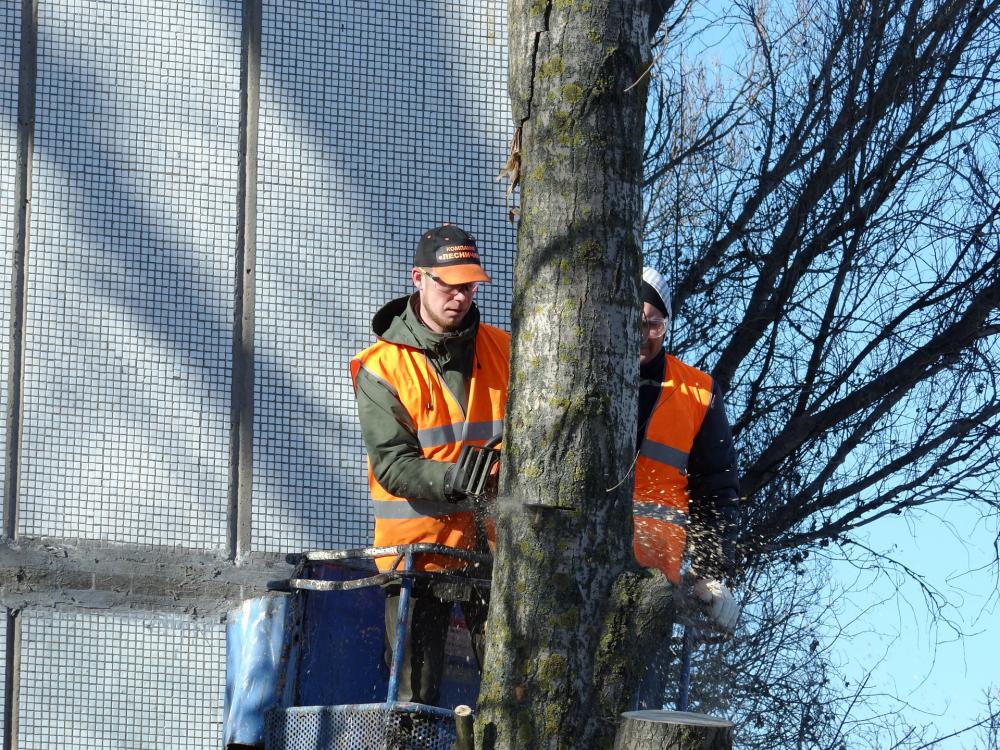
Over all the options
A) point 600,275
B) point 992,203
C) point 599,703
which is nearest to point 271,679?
point 599,703

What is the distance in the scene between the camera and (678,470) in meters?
4.59

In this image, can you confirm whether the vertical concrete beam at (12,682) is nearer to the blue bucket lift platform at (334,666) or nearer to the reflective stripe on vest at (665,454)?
the blue bucket lift platform at (334,666)

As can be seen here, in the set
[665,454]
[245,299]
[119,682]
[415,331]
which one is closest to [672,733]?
[665,454]

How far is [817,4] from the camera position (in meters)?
8.01

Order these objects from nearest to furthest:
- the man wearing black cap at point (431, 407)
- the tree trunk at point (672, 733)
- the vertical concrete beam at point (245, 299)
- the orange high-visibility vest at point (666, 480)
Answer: the tree trunk at point (672, 733) < the man wearing black cap at point (431, 407) < the orange high-visibility vest at point (666, 480) < the vertical concrete beam at point (245, 299)

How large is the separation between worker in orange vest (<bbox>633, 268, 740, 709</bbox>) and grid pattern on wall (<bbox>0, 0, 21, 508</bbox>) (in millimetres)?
2395

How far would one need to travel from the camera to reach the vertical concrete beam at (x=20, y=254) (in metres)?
5.19

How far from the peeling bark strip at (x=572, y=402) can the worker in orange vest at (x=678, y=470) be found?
87 centimetres

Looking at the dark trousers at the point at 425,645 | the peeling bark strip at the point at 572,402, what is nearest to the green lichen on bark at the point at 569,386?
the peeling bark strip at the point at 572,402

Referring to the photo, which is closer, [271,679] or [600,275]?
[600,275]

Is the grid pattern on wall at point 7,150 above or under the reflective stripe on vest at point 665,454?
above

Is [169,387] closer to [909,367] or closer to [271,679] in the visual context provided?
[271,679]

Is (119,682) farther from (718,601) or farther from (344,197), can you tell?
(718,601)

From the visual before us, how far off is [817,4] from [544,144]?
4.91 metres
